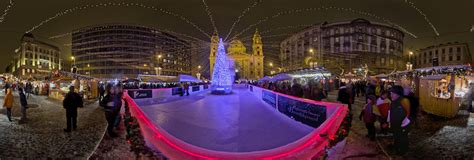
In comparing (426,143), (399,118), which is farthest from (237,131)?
(426,143)

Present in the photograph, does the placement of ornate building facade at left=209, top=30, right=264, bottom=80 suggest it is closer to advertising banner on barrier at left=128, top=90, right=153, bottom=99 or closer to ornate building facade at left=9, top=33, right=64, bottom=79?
ornate building facade at left=9, top=33, right=64, bottom=79

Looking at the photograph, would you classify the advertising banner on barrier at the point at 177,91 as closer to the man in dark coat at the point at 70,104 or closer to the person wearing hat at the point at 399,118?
the man in dark coat at the point at 70,104

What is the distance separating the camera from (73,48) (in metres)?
96.6

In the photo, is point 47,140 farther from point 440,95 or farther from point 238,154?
point 440,95

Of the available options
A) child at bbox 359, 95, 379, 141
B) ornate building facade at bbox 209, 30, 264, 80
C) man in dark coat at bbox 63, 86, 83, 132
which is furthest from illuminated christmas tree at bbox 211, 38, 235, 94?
ornate building facade at bbox 209, 30, 264, 80

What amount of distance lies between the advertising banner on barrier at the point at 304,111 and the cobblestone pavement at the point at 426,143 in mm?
1010

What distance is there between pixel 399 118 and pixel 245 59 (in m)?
101

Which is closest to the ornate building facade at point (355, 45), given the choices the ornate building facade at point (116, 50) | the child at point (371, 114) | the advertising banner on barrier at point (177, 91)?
the advertising banner on barrier at point (177, 91)

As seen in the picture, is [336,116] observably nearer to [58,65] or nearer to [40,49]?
[40,49]

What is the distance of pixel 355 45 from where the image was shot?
64562 millimetres

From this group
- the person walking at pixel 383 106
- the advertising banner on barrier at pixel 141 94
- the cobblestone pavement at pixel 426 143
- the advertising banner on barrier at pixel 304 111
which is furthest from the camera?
the advertising banner on barrier at pixel 141 94

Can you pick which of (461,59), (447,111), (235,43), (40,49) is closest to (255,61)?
(235,43)

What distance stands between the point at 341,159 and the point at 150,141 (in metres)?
3.89

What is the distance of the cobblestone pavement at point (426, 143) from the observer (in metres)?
5.80
